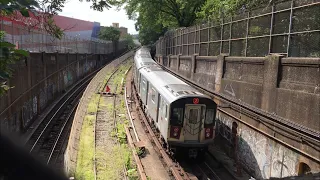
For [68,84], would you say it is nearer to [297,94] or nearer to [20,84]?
[20,84]

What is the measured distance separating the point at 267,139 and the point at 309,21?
4.06m

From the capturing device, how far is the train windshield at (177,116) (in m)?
12.2

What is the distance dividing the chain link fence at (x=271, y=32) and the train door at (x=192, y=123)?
3.46 metres

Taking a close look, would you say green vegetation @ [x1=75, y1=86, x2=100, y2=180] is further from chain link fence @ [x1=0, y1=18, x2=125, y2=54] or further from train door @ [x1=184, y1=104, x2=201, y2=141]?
chain link fence @ [x1=0, y1=18, x2=125, y2=54]

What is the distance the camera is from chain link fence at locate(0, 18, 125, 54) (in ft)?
67.4

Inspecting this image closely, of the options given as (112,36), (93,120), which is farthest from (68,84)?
(112,36)

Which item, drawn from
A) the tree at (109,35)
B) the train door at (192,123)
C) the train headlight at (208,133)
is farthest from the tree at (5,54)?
the tree at (109,35)

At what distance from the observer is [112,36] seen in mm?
76375

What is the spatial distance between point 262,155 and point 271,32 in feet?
15.3

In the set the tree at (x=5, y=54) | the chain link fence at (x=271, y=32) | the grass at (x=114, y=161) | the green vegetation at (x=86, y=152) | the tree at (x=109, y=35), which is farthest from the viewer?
the tree at (x=109, y=35)

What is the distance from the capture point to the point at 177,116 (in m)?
12.3

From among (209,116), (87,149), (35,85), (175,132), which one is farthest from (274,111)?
(35,85)

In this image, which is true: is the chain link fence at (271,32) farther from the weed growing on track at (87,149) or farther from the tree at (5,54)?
the tree at (5,54)

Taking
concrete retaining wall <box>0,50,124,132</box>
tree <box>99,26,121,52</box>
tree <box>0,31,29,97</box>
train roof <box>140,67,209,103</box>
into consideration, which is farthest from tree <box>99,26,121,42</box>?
tree <box>0,31,29,97</box>
